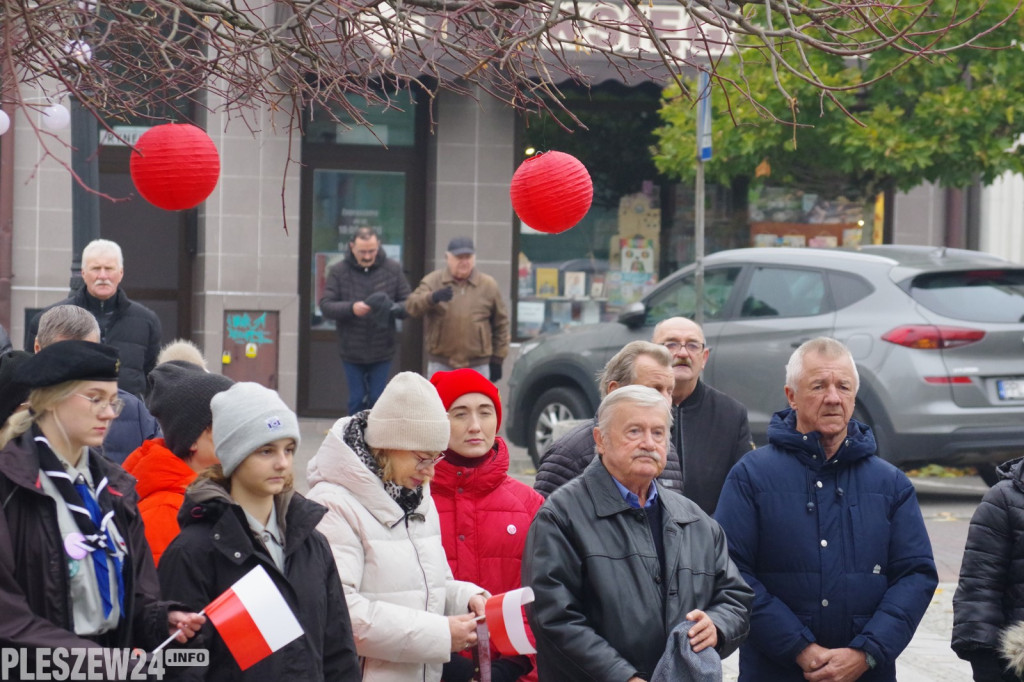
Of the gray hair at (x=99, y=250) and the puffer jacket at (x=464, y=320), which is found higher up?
the gray hair at (x=99, y=250)

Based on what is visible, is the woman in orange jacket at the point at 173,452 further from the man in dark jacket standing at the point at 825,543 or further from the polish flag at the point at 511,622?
the man in dark jacket standing at the point at 825,543

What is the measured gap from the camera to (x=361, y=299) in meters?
12.7

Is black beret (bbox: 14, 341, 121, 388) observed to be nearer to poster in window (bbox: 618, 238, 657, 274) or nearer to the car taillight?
the car taillight

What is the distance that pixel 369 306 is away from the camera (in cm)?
1248

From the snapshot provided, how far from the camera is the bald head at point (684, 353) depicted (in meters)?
6.22

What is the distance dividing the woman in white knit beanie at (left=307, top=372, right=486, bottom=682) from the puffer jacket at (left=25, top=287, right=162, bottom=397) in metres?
4.32

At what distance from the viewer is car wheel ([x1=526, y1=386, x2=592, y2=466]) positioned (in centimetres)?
1284

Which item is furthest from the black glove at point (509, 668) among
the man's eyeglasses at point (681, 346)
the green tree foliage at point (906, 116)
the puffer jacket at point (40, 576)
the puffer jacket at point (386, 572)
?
the green tree foliage at point (906, 116)

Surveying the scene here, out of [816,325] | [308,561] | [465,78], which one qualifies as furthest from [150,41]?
[816,325]

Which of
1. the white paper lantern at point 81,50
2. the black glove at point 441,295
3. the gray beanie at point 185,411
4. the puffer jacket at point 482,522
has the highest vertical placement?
the white paper lantern at point 81,50

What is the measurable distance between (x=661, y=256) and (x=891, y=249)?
5.39 meters

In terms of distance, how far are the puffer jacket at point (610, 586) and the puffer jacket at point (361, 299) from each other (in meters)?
8.22

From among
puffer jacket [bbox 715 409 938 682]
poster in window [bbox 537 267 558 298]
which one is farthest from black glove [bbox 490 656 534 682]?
poster in window [bbox 537 267 558 298]

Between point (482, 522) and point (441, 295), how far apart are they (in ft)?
23.6
